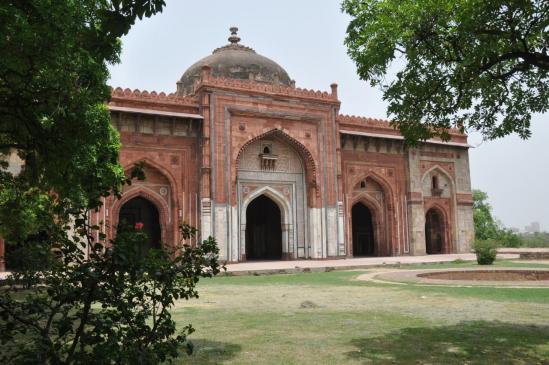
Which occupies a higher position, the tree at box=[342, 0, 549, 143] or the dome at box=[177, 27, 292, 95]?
the dome at box=[177, 27, 292, 95]

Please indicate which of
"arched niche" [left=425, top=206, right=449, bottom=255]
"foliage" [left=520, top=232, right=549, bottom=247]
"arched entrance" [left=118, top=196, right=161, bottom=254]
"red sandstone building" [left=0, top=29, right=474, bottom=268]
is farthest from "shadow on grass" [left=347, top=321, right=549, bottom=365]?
"foliage" [left=520, top=232, right=549, bottom=247]

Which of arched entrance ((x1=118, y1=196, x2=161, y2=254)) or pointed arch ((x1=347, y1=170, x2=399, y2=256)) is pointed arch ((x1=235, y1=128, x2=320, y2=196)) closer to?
pointed arch ((x1=347, y1=170, x2=399, y2=256))

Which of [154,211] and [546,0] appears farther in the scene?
[154,211]

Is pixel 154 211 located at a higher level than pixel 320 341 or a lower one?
higher

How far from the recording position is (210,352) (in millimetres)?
3928

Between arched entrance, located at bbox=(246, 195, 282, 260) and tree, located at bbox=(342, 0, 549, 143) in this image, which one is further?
arched entrance, located at bbox=(246, 195, 282, 260)

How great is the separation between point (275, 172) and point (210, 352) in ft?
50.5

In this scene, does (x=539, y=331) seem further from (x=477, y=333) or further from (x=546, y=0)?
(x=546, y=0)

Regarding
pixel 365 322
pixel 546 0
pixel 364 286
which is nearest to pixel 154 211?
pixel 364 286

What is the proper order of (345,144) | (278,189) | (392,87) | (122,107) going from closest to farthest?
(392,87) < (122,107) < (278,189) < (345,144)

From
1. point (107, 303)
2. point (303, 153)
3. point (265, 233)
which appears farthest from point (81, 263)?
point (265, 233)

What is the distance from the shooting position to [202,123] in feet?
57.3

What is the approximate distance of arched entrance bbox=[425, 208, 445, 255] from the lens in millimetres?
23406

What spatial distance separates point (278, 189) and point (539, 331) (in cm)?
1494
